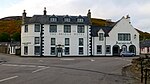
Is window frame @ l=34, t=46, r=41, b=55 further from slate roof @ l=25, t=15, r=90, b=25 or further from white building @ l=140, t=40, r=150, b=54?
white building @ l=140, t=40, r=150, b=54

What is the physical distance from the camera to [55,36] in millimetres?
77500

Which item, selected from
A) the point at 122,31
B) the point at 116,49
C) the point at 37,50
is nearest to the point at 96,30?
the point at 122,31

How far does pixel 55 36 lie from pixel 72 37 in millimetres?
3990

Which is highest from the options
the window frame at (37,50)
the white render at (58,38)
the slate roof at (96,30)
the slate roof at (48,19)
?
the slate roof at (48,19)

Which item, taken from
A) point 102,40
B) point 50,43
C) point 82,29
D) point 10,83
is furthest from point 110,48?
point 10,83

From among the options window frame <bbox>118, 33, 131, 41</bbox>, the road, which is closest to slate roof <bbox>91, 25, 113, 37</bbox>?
window frame <bbox>118, 33, 131, 41</bbox>

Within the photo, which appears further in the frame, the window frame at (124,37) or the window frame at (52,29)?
the window frame at (124,37)

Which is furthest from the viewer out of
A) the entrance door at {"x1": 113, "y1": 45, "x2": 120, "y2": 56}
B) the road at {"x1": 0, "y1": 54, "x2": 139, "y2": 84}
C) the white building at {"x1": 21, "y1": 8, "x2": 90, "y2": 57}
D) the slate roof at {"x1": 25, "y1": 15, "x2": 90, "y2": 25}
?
the entrance door at {"x1": 113, "y1": 45, "x2": 120, "y2": 56}

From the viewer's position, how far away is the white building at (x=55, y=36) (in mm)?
76438

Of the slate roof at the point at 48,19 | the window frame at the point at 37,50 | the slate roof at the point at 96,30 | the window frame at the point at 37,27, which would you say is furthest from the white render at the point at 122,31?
the window frame at the point at 37,50

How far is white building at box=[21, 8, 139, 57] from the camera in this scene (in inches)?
3019

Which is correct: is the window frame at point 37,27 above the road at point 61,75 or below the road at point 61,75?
above

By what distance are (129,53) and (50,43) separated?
1835cm

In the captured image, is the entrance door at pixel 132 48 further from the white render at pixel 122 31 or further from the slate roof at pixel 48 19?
the slate roof at pixel 48 19
